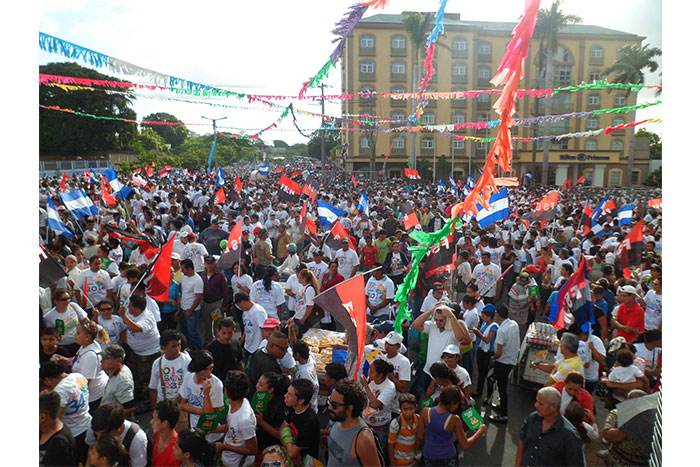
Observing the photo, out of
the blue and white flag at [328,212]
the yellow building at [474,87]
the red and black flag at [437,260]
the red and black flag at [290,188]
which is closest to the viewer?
the red and black flag at [437,260]

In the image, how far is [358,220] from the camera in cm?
1305

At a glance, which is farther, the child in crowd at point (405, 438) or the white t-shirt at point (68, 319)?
the white t-shirt at point (68, 319)

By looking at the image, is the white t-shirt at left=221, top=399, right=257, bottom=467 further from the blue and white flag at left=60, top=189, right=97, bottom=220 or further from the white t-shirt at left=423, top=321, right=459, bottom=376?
the blue and white flag at left=60, top=189, right=97, bottom=220

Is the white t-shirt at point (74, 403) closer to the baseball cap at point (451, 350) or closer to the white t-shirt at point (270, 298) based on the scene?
the white t-shirt at point (270, 298)

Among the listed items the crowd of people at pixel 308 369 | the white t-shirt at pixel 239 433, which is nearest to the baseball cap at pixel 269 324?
the crowd of people at pixel 308 369

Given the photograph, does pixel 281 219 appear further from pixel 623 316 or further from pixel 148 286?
pixel 623 316

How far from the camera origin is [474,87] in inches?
1970

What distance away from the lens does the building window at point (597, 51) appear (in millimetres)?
50750

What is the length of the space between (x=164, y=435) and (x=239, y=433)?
57 centimetres

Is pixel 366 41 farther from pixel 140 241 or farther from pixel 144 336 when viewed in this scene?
pixel 144 336

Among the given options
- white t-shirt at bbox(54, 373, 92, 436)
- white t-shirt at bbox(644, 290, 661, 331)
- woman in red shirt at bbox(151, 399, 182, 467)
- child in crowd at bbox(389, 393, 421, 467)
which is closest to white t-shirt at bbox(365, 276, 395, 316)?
child in crowd at bbox(389, 393, 421, 467)

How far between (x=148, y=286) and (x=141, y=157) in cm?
4343

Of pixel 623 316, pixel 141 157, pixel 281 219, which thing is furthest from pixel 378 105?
pixel 623 316

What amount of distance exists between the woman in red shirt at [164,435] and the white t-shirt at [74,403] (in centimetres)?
79
